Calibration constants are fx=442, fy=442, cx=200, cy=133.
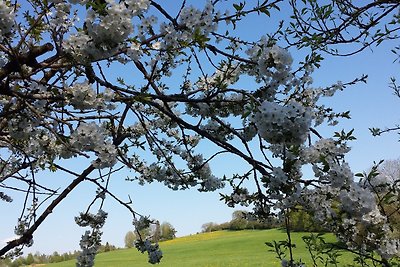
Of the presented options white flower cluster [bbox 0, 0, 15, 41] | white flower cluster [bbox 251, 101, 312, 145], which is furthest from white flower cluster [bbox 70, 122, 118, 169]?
white flower cluster [bbox 251, 101, 312, 145]

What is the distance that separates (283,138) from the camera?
6.49ft

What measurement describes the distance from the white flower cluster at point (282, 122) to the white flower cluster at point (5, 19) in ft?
4.28

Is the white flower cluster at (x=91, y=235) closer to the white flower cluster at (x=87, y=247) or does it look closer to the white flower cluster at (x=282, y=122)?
the white flower cluster at (x=87, y=247)

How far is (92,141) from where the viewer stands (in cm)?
257

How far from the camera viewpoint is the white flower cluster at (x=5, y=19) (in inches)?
84.7

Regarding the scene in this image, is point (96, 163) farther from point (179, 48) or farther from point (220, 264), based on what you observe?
point (220, 264)

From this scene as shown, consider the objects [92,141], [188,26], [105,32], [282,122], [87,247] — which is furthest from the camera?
[87,247]

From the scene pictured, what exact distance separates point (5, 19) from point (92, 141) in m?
0.80

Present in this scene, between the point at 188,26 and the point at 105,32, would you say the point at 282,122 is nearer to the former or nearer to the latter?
the point at 105,32

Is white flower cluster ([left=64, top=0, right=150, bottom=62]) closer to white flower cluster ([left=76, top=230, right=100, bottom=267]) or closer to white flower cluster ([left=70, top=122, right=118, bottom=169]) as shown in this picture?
white flower cluster ([left=70, top=122, right=118, bottom=169])

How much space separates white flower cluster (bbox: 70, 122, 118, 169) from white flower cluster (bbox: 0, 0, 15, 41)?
637 mm

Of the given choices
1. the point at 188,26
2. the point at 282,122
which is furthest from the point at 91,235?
the point at 282,122

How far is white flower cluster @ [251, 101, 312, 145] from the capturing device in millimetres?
1940

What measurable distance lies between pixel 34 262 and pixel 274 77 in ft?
130
